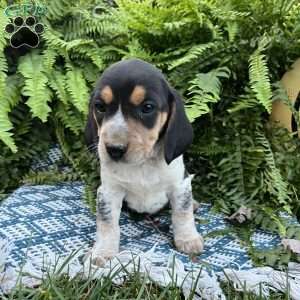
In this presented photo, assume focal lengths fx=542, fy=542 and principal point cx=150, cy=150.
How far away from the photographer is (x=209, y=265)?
3.29 m

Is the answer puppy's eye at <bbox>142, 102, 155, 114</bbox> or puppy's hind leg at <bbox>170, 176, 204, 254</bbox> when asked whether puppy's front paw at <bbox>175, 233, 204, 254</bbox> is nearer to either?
puppy's hind leg at <bbox>170, 176, 204, 254</bbox>

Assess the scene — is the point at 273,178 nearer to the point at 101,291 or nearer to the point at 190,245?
the point at 190,245

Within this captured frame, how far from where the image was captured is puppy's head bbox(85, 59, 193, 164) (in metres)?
3.04

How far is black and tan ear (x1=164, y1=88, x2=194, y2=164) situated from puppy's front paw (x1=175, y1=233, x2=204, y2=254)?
1.85ft

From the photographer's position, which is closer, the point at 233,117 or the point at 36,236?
the point at 36,236

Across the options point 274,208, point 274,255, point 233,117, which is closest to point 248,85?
point 233,117

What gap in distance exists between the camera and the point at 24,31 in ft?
15.9

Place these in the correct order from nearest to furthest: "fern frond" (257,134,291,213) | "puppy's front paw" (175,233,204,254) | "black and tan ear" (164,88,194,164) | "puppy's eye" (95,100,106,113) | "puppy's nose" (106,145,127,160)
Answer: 1. "puppy's nose" (106,145,127,160)
2. "puppy's eye" (95,100,106,113)
3. "black and tan ear" (164,88,194,164)
4. "puppy's front paw" (175,233,204,254)
5. "fern frond" (257,134,291,213)

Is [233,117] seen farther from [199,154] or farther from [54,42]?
[54,42]

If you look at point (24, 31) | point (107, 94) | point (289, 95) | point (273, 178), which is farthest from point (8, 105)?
point (289, 95)

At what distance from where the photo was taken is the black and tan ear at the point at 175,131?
325 cm

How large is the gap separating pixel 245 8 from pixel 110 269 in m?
2.78

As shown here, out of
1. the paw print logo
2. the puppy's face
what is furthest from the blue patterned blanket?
the paw print logo

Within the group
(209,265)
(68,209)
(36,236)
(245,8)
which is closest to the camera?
(209,265)
